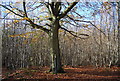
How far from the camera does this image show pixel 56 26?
708 centimetres

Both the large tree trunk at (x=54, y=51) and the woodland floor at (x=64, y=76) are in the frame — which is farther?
the large tree trunk at (x=54, y=51)

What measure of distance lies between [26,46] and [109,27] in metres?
8.57

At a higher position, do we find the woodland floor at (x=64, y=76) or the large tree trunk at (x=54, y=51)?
the large tree trunk at (x=54, y=51)

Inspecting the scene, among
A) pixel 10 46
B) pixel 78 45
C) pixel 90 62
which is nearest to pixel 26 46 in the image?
pixel 10 46

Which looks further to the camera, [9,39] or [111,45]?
[9,39]

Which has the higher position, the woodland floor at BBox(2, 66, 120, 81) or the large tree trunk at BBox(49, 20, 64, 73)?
the large tree trunk at BBox(49, 20, 64, 73)

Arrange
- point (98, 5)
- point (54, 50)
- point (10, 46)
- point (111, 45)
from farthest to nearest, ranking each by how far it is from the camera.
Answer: point (10, 46), point (111, 45), point (98, 5), point (54, 50)

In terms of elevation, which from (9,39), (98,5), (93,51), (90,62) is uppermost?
(98,5)

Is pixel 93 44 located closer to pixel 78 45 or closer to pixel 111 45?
pixel 78 45

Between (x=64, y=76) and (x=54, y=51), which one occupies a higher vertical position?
(x=54, y=51)

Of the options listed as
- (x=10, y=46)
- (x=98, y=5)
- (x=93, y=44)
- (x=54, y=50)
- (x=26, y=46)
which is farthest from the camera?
(x=93, y=44)

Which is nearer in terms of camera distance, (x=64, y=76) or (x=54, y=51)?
(x=64, y=76)

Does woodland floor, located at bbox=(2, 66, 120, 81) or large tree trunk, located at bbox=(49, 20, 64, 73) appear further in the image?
large tree trunk, located at bbox=(49, 20, 64, 73)

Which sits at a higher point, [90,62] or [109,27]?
[109,27]
